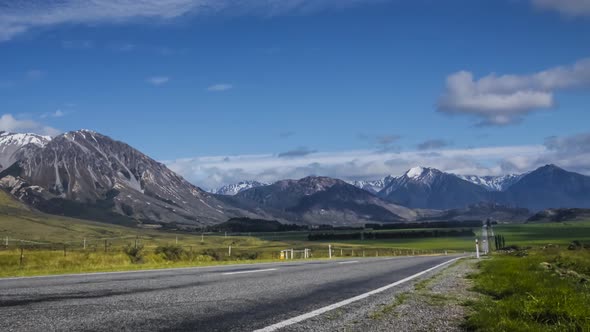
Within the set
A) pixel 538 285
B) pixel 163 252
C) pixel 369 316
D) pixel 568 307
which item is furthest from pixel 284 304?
pixel 163 252

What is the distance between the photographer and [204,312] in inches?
414

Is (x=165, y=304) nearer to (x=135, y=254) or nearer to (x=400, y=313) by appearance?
(x=400, y=313)

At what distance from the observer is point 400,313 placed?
37.3 ft

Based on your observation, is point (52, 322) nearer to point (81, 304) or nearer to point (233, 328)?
point (81, 304)

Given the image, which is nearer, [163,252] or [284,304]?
[284,304]

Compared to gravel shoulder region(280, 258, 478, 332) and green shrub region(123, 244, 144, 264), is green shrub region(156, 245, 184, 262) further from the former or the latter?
gravel shoulder region(280, 258, 478, 332)

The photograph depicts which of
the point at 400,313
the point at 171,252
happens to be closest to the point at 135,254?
the point at 171,252

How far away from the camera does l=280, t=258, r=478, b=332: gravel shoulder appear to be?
31.6ft

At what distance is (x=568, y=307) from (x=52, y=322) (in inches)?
353

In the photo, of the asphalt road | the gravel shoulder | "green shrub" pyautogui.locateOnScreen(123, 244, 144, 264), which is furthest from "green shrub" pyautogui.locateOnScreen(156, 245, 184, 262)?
the gravel shoulder

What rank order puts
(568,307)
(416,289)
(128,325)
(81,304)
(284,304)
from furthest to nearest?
(416,289) < (284,304) < (81,304) < (568,307) < (128,325)

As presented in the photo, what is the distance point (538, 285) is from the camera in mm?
15359

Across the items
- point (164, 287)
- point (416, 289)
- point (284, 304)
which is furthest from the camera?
point (416, 289)

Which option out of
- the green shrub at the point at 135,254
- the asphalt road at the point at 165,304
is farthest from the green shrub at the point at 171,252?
the asphalt road at the point at 165,304
